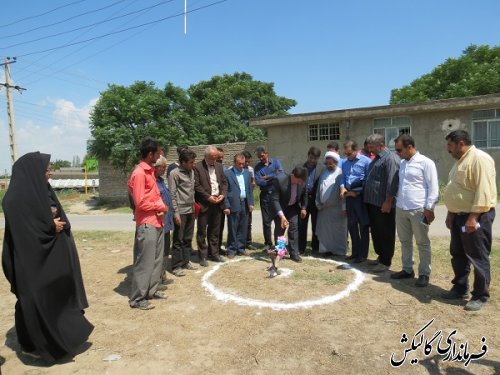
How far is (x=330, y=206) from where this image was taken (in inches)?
265

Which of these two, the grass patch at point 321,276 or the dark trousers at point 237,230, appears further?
the dark trousers at point 237,230

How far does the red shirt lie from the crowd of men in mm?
13

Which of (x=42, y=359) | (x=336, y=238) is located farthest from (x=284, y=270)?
(x=42, y=359)

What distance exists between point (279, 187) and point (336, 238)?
147 centimetres

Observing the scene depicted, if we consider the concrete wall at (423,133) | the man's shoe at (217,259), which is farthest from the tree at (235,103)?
the man's shoe at (217,259)

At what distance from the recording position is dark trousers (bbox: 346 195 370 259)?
6.09 m

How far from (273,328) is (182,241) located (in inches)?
100

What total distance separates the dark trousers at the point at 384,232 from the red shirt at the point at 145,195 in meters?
3.23

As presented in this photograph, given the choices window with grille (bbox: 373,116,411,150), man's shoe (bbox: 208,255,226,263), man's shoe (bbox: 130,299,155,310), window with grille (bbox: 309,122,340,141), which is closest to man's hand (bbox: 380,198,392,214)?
man's shoe (bbox: 208,255,226,263)

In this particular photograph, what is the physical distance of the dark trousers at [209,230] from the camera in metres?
6.42

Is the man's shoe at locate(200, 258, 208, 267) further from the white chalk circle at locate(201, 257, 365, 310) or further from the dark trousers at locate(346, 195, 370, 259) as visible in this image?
the dark trousers at locate(346, 195, 370, 259)

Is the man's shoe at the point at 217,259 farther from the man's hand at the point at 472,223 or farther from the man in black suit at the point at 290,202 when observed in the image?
the man's hand at the point at 472,223

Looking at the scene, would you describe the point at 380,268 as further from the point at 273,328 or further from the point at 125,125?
the point at 125,125

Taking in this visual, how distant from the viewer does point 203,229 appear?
641 cm
